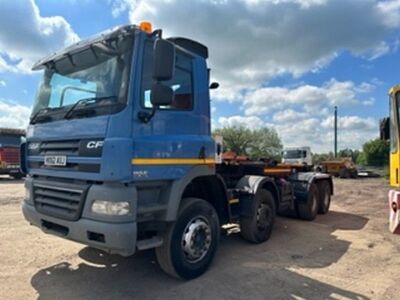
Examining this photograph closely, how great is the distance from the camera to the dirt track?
4.55m

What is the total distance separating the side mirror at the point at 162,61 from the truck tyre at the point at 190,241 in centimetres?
175

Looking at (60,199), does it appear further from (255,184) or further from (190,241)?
(255,184)

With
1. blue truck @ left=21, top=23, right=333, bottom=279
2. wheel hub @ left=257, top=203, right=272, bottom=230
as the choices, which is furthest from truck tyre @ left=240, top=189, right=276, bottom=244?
blue truck @ left=21, top=23, right=333, bottom=279

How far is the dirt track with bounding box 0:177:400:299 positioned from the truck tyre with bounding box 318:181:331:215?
8.68ft

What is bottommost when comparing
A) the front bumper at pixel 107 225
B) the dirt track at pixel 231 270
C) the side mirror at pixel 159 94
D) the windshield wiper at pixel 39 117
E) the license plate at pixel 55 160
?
the dirt track at pixel 231 270

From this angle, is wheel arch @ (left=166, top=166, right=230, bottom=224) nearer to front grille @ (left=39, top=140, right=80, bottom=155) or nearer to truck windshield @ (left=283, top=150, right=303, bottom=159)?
front grille @ (left=39, top=140, right=80, bottom=155)

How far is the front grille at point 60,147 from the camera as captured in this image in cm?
439

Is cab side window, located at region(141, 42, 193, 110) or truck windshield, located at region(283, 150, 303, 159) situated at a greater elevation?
cab side window, located at region(141, 42, 193, 110)

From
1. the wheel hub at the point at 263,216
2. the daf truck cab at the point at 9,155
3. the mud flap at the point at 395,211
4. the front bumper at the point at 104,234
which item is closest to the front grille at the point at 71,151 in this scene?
the front bumper at the point at 104,234

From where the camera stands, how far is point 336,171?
3522 centimetres

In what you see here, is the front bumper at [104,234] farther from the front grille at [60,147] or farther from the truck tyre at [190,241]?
the front grille at [60,147]

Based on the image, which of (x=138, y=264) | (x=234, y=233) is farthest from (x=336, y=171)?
(x=138, y=264)

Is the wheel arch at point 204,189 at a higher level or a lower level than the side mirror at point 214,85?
lower

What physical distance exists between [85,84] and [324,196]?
8.07 m
